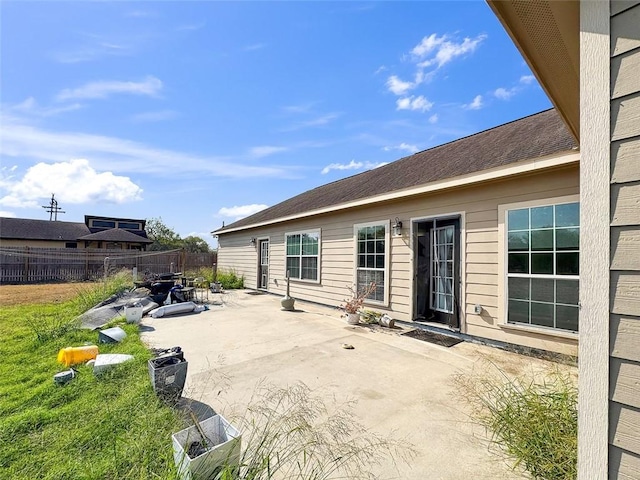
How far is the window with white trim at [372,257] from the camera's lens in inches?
250

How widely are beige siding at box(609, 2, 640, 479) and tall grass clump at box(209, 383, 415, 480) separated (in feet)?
4.28

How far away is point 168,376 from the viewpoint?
2623 millimetres

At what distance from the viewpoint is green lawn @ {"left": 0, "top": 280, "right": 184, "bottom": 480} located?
70.8 inches

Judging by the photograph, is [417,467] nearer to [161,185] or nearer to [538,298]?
[538,298]

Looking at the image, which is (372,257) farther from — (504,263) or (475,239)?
(504,263)

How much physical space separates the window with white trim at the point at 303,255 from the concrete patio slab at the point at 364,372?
7.40 ft

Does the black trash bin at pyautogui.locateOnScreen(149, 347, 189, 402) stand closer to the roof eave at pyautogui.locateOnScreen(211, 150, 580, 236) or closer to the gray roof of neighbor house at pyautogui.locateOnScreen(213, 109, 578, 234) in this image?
the roof eave at pyautogui.locateOnScreen(211, 150, 580, 236)

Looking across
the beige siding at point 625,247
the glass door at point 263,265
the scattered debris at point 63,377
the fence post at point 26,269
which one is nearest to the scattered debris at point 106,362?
the scattered debris at point 63,377

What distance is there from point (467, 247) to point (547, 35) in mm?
3778

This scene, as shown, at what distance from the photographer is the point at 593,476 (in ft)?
3.84

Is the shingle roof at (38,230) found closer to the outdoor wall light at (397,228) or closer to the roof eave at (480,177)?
the roof eave at (480,177)

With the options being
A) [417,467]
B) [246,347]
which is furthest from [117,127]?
[417,467]

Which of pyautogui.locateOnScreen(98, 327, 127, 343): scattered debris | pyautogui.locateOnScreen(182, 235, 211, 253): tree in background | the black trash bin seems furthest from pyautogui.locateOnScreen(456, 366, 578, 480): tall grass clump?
pyautogui.locateOnScreen(182, 235, 211, 253): tree in background

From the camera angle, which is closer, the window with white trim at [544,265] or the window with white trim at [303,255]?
the window with white trim at [544,265]
